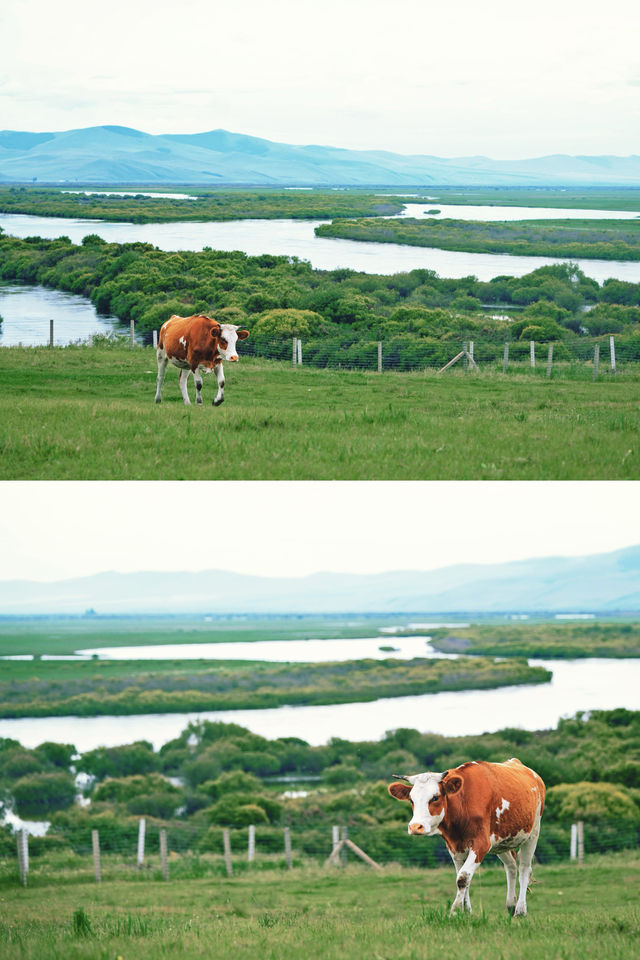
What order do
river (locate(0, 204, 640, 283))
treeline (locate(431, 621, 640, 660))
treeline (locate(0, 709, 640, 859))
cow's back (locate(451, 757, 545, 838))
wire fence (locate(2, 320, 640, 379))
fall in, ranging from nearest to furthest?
cow's back (locate(451, 757, 545, 838)) → treeline (locate(0, 709, 640, 859)) → wire fence (locate(2, 320, 640, 379)) → treeline (locate(431, 621, 640, 660)) → river (locate(0, 204, 640, 283))

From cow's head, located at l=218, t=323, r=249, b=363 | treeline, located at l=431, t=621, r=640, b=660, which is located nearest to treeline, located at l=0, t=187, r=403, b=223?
treeline, located at l=431, t=621, r=640, b=660

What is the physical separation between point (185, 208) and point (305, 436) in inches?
4847

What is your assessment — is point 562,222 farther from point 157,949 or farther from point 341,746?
point 157,949

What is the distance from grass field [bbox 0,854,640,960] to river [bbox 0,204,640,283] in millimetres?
65819

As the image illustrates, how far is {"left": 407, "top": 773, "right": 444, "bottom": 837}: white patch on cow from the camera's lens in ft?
25.7

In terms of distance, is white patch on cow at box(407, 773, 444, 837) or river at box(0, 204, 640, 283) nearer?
white patch on cow at box(407, 773, 444, 837)

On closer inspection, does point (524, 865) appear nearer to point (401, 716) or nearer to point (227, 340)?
point (227, 340)

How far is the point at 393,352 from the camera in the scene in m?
38.7

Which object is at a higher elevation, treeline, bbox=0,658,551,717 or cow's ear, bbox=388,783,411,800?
cow's ear, bbox=388,783,411,800

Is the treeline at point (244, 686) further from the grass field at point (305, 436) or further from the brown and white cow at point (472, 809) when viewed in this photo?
the brown and white cow at point (472, 809)

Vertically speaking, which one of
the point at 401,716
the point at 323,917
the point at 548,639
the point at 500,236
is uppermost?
the point at 500,236

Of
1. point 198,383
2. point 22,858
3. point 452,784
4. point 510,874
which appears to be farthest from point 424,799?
point 198,383

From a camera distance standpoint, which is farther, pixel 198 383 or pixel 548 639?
pixel 548 639

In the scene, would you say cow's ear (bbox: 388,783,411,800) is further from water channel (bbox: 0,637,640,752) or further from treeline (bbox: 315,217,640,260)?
treeline (bbox: 315,217,640,260)
